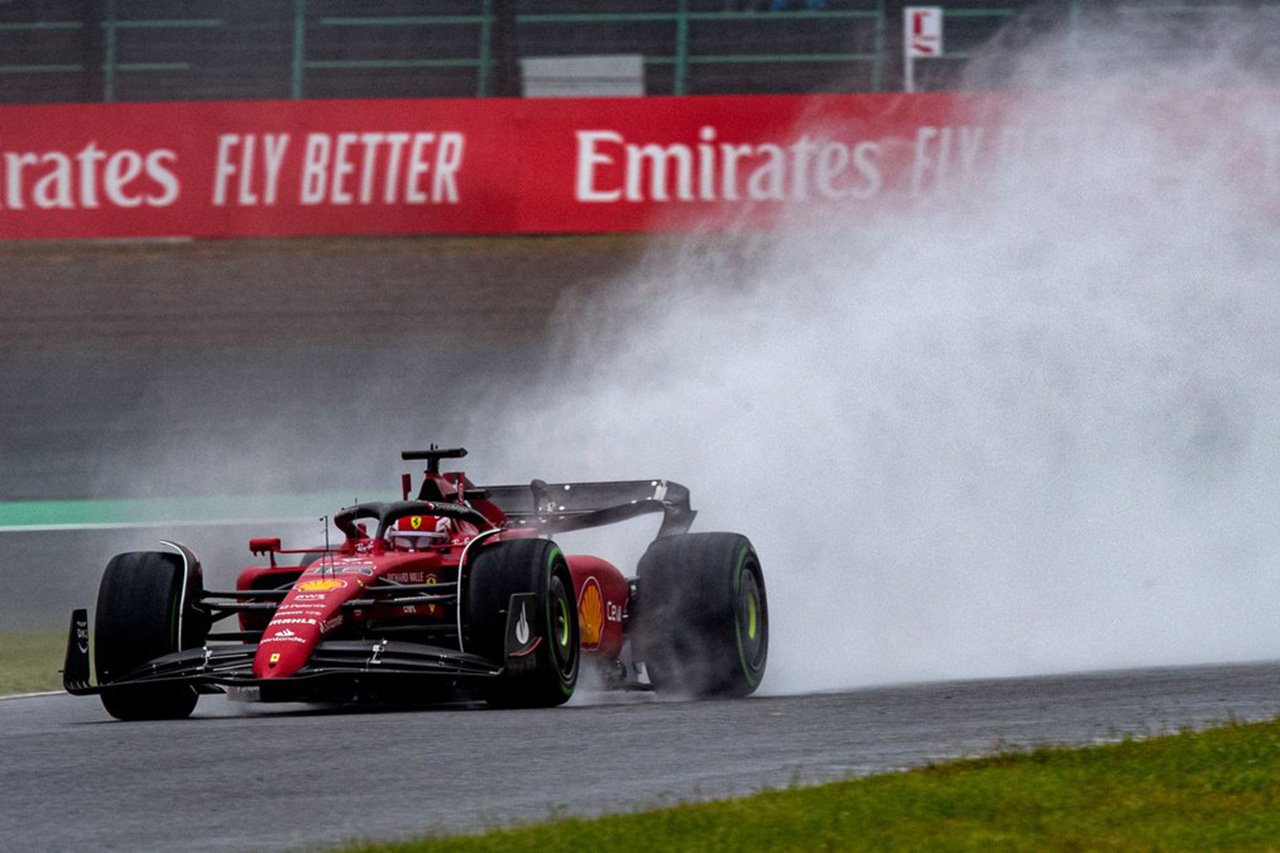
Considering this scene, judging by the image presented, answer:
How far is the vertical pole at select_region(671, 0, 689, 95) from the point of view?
80.6 ft

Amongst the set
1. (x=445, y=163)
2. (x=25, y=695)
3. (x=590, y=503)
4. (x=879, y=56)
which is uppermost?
(x=879, y=56)

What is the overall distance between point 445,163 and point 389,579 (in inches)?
499

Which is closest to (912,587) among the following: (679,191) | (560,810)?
(560,810)

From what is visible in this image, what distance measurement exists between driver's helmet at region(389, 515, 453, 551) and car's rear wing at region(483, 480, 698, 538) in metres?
0.88

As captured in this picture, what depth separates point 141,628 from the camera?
31.7 ft

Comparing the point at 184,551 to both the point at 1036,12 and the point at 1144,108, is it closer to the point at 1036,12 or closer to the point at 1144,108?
the point at 1144,108

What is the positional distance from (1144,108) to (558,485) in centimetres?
887

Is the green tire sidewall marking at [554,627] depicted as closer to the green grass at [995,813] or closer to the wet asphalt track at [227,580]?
the wet asphalt track at [227,580]

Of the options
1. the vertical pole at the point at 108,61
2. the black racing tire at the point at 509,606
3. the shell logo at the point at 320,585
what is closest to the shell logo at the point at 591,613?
the black racing tire at the point at 509,606

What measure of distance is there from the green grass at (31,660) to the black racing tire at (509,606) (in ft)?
9.22

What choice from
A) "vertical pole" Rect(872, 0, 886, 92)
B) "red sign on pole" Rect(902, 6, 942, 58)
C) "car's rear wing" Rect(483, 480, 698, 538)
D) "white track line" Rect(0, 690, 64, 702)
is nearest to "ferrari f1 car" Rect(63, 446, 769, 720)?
"car's rear wing" Rect(483, 480, 698, 538)

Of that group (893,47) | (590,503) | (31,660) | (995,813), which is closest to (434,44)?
(893,47)

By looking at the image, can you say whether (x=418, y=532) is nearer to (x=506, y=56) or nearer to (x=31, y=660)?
(x=31, y=660)

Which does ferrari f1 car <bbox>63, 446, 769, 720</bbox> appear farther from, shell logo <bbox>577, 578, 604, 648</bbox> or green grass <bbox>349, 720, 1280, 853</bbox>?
green grass <bbox>349, 720, 1280, 853</bbox>
